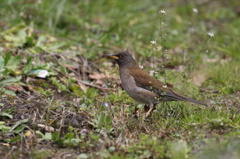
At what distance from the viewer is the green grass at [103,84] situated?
4.87 metres

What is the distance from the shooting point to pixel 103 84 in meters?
7.34

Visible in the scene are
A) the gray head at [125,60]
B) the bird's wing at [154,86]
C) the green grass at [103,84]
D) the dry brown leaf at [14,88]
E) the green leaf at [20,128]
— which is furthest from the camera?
the gray head at [125,60]

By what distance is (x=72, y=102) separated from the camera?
622 cm

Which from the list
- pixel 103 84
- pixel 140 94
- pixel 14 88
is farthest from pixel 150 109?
pixel 14 88

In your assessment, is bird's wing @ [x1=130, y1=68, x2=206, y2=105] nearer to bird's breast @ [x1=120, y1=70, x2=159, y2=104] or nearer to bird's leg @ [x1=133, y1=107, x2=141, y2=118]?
bird's breast @ [x1=120, y1=70, x2=159, y2=104]

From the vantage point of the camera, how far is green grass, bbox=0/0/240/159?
4.87 m

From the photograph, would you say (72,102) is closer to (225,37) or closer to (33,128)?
(33,128)

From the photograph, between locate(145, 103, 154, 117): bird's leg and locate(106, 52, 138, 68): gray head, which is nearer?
locate(145, 103, 154, 117): bird's leg

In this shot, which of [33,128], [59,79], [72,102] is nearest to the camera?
[33,128]

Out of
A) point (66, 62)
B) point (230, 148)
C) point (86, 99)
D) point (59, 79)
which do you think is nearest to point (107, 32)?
point (66, 62)

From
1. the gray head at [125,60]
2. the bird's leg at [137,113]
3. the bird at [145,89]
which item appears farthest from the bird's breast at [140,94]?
the gray head at [125,60]

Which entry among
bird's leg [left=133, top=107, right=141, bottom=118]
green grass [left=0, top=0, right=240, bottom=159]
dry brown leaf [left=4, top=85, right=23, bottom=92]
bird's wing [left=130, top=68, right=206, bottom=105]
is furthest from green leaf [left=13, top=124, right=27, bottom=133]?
bird's wing [left=130, top=68, right=206, bottom=105]

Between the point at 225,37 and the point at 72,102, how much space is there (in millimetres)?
5488

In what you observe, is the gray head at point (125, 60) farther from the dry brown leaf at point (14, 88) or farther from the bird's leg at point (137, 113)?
the dry brown leaf at point (14, 88)
